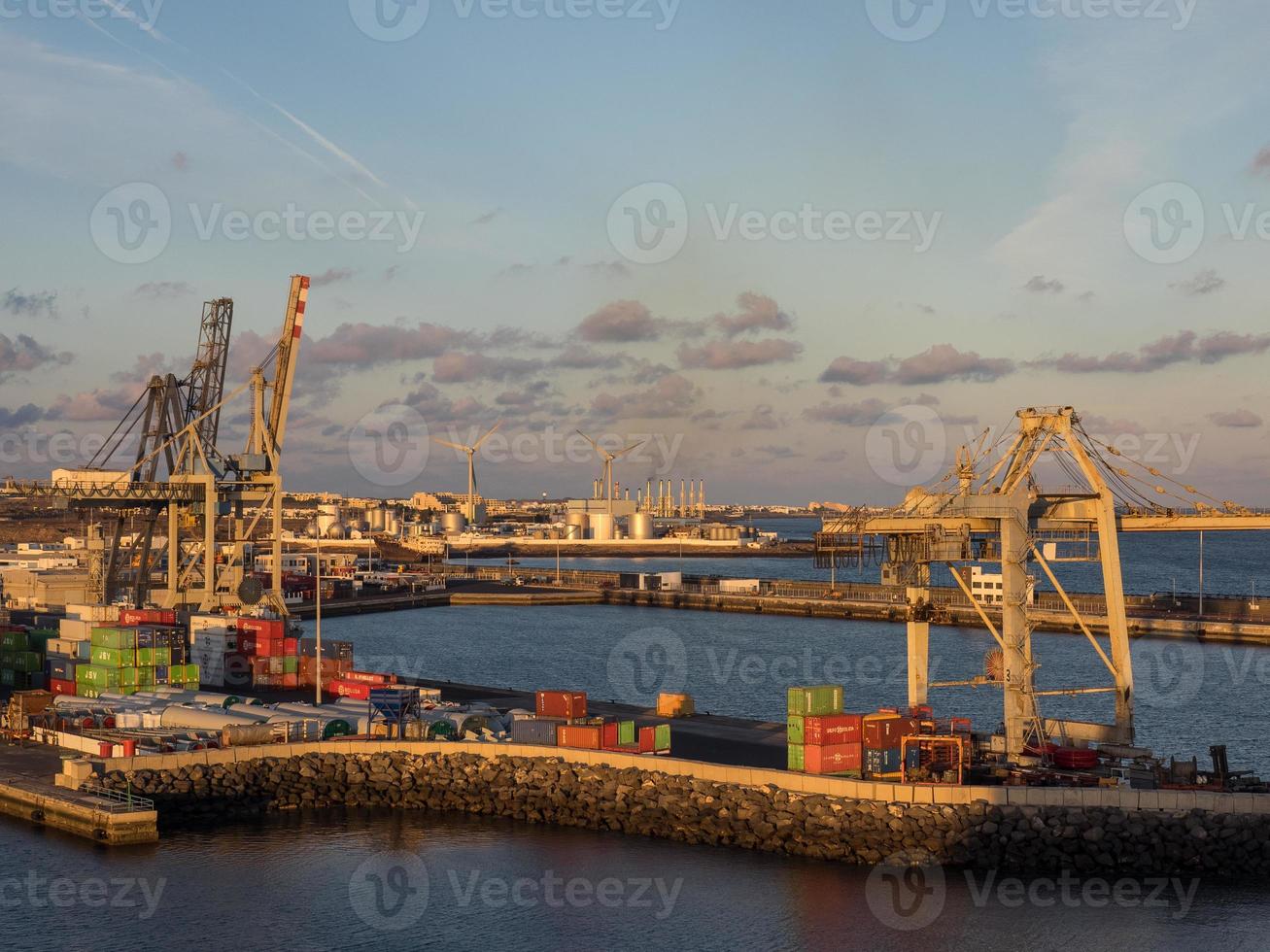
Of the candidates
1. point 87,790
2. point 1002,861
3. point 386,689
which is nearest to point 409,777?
point 386,689

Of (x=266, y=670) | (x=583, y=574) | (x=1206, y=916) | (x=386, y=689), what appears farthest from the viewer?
(x=583, y=574)

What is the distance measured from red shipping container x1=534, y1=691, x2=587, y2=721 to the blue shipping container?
0.95 metres

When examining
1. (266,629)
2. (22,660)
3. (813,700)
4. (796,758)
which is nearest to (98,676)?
(266,629)

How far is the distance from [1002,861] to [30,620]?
223ft

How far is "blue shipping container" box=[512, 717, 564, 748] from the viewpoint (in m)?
43.3

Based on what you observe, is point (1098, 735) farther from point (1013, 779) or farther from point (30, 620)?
point (30, 620)

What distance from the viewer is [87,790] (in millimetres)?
40969

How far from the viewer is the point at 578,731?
42344 millimetres
